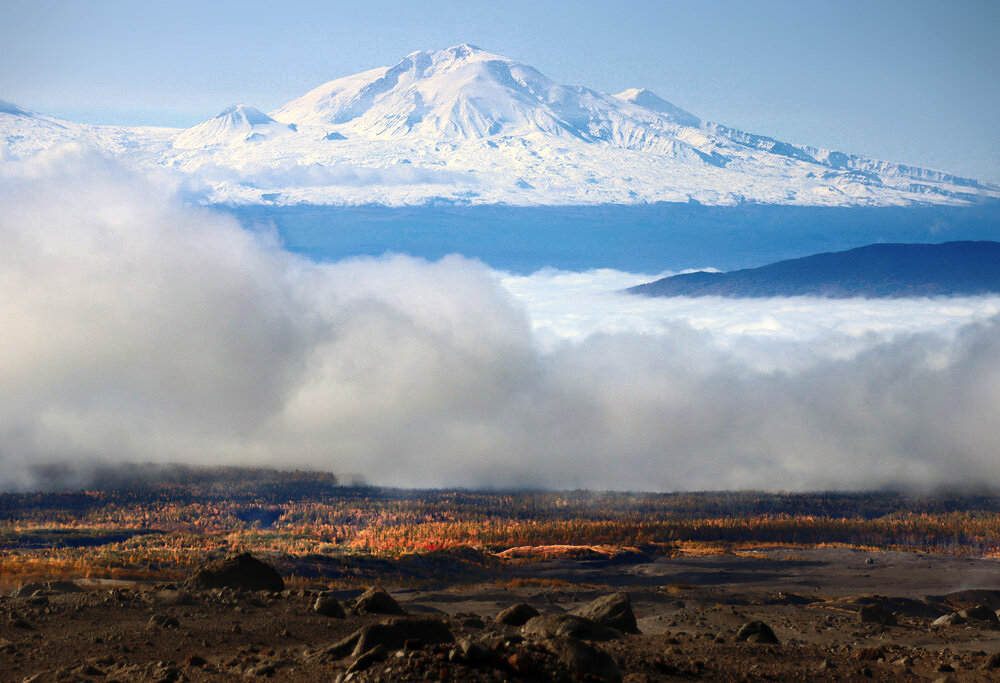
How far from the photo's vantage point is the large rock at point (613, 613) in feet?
148

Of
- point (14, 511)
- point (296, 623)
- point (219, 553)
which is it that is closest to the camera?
point (296, 623)

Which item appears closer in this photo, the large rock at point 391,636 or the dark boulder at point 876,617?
the large rock at point 391,636

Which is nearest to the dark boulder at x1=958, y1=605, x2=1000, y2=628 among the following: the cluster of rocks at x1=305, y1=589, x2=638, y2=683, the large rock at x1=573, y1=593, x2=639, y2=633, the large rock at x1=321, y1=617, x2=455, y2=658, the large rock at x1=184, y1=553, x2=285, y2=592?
the large rock at x1=573, y1=593, x2=639, y2=633

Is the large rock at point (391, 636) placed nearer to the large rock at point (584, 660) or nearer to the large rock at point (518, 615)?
the large rock at point (584, 660)

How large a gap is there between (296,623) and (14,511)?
531 ft

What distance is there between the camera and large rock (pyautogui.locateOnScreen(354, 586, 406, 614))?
40.4m

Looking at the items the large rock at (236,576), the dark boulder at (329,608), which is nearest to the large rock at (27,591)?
the large rock at (236,576)

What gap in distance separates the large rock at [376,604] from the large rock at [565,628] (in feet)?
20.9

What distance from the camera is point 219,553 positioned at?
122m

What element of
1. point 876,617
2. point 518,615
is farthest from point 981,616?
point 518,615

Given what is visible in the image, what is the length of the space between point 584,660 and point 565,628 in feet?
26.4

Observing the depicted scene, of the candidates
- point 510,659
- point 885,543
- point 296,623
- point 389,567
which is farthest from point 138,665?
point 885,543

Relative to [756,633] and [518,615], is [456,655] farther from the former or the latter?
[756,633]

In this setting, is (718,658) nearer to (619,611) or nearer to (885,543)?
(619,611)
